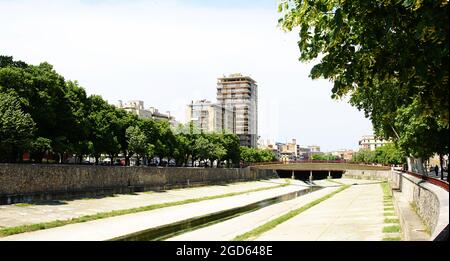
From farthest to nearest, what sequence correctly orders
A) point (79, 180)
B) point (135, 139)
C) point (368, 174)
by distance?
point (368, 174) → point (135, 139) → point (79, 180)

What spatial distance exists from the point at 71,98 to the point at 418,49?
179ft

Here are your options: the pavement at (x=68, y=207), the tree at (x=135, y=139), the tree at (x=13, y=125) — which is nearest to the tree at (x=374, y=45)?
the pavement at (x=68, y=207)

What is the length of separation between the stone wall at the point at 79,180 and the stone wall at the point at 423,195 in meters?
34.2

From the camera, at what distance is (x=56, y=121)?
56625 millimetres

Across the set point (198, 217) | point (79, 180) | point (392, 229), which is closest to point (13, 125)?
point (79, 180)

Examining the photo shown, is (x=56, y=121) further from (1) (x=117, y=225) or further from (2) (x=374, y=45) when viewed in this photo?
(2) (x=374, y=45)


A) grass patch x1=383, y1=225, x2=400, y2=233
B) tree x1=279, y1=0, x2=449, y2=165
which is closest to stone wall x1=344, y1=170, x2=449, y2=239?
grass patch x1=383, y1=225, x2=400, y2=233

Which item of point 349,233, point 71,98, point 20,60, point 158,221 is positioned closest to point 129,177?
point 71,98

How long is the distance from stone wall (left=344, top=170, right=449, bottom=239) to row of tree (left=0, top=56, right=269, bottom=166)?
3662cm

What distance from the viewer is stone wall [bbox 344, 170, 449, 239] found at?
14002 millimetres

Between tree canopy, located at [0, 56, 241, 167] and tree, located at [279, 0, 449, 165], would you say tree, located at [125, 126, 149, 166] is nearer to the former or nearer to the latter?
tree canopy, located at [0, 56, 241, 167]

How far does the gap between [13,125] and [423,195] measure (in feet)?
127

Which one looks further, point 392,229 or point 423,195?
point 392,229
